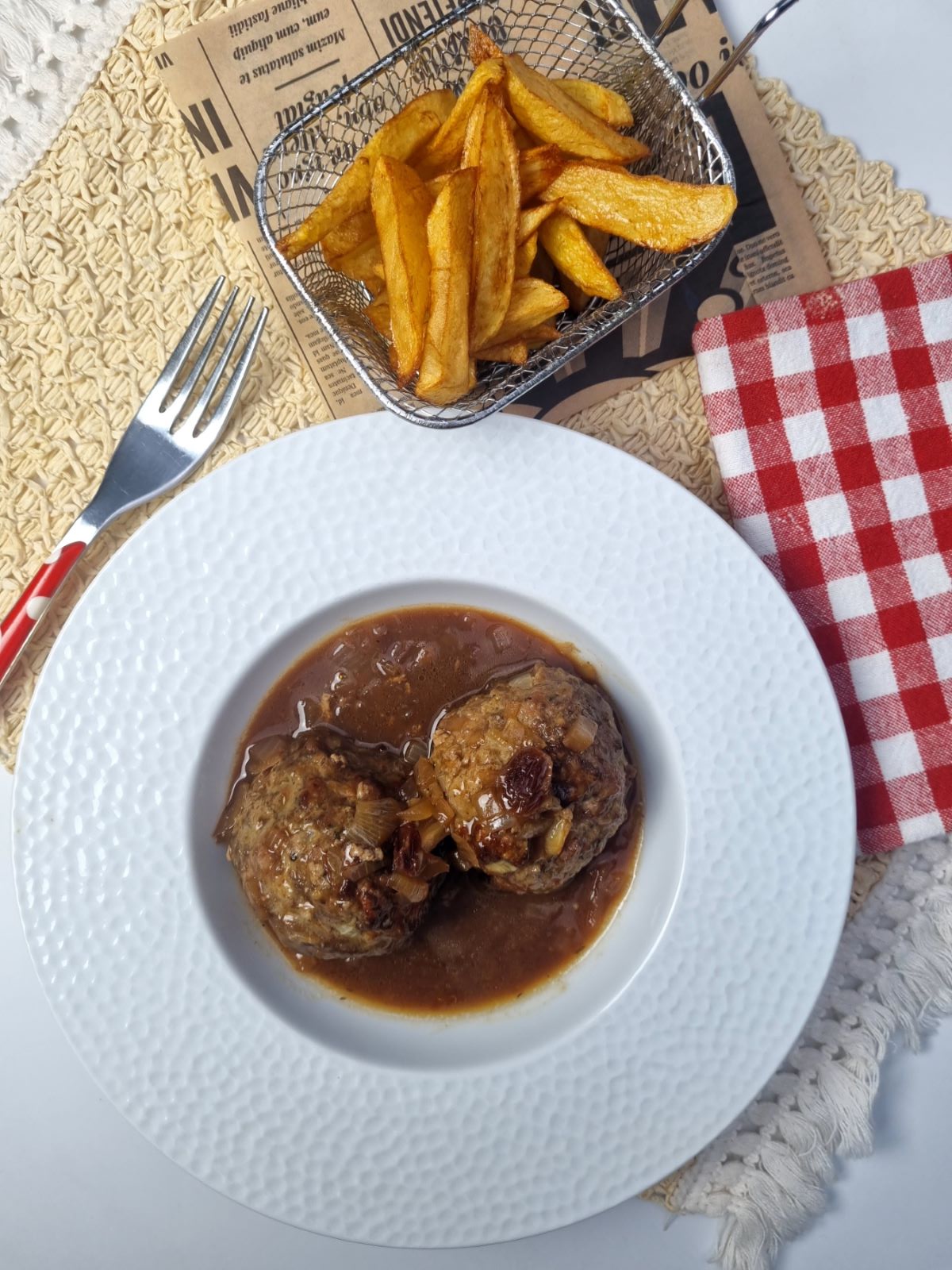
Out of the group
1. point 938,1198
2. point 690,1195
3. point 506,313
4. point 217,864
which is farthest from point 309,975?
point 938,1198

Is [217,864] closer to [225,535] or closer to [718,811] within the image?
[225,535]

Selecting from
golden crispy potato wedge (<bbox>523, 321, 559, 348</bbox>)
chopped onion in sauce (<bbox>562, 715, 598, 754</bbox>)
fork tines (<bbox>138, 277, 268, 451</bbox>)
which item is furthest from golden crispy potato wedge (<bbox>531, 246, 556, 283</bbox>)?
chopped onion in sauce (<bbox>562, 715, 598, 754</bbox>)

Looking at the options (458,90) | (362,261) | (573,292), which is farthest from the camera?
(458,90)

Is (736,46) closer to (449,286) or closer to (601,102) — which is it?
(601,102)

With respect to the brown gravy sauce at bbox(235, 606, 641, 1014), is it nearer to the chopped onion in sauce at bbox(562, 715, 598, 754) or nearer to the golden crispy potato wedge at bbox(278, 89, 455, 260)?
the chopped onion in sauce at bbox(562, 715, 598, 754)

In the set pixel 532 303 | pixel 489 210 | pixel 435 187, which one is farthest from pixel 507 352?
pixel 435 187

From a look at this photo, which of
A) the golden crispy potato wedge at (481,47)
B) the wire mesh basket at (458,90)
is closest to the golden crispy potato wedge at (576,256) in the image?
the wire mesh basket at (458,90)
